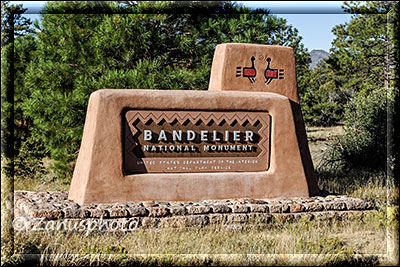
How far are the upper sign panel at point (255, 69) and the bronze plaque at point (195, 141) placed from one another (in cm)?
72

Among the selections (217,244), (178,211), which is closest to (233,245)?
(217,244)

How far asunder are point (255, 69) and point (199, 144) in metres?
1.80

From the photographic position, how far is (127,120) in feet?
26.1

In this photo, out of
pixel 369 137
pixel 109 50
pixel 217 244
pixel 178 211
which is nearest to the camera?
pixel 217 244

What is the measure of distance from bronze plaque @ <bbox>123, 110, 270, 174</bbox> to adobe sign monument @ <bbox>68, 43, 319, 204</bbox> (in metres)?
0.02

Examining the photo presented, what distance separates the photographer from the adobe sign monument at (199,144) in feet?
25.7

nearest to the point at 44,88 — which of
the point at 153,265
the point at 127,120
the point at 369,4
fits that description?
the point at 127,120

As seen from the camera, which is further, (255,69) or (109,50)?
(109,50)

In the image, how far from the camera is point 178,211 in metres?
7.43

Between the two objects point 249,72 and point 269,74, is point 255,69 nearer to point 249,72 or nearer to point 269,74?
point 249,72

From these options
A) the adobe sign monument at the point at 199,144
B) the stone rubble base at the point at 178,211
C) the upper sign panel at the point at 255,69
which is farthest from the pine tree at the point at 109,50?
the stone rubble base at the point at 178,211

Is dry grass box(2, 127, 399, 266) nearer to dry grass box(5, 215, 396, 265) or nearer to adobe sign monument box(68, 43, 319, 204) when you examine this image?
dry grass box(5, 215, 396, 265)

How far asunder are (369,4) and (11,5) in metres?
12.1

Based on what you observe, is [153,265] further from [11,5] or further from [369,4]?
[369,4]
